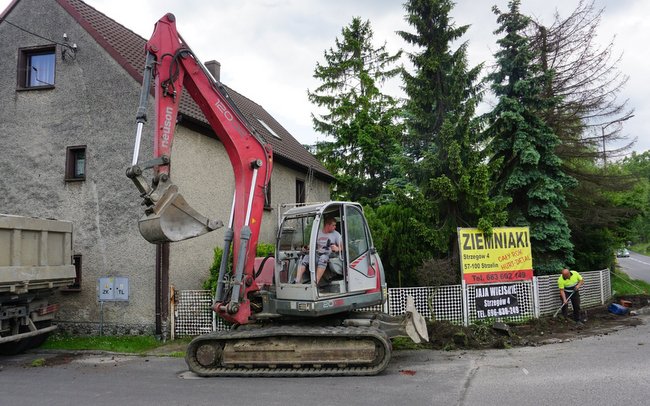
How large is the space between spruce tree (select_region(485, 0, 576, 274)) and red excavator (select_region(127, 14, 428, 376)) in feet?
24.8

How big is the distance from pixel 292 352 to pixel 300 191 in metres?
12.6

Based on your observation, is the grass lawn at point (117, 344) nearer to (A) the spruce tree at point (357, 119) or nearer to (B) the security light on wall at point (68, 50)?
(B) the security light on wall at point (68, 50)

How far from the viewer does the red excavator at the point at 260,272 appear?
757cm

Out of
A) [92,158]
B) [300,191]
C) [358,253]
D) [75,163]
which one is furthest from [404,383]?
[300,191]

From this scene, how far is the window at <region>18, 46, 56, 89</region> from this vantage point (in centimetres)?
1327

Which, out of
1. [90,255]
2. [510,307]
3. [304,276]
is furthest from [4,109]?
[510,307]

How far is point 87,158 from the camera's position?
1247 centimetres

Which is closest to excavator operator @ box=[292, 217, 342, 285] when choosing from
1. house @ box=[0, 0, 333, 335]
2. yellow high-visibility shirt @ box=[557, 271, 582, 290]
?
house @ box=[0, 0, 333, 335]

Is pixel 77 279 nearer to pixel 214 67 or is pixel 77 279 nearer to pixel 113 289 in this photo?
pixel 113 289

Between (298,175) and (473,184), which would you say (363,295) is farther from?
(298,175)

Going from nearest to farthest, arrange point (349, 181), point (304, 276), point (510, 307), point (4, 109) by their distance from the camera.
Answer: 1. point (304, 276)
2. point (510, 307)
3. point (4, 109)
4. point (349, 181)

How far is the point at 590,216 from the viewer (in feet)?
54.5

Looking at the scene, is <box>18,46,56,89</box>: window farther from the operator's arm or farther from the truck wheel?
the operator's arm

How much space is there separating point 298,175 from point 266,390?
13.4 meters
